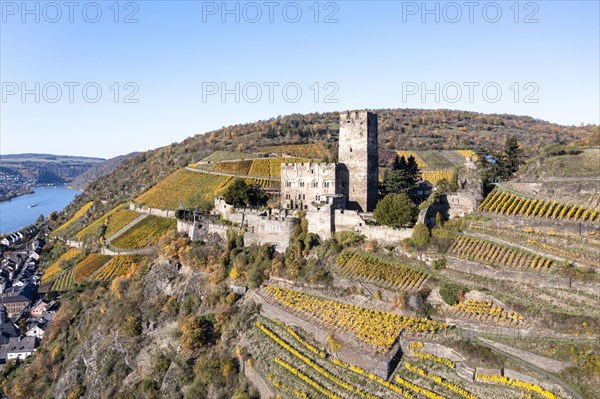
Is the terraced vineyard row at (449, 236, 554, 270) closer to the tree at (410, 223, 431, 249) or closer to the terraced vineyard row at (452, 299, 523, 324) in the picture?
the tree at (410, 223, 431, 249)

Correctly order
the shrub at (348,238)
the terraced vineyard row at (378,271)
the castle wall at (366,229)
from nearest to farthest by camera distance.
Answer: the terraced vineyard row at (378,271), the castle wall at (366,229), the shrub at (348,238)

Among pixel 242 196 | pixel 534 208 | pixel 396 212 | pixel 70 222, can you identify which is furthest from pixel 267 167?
pixel 534 208

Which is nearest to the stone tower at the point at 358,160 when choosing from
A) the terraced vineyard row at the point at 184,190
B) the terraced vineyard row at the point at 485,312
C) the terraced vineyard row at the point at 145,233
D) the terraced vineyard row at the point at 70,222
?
the terraced vineyard row at the point at 485,312

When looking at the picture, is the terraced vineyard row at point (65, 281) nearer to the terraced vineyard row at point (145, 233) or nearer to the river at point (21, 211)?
the terraced vineyard row at point (145, 233)

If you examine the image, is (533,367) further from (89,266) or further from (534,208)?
(89,266)

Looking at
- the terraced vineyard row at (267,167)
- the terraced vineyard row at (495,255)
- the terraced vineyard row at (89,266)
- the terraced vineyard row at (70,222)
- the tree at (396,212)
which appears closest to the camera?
the terraced vineyard row at (495,255)

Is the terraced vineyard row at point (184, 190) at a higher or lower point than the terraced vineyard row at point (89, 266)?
higher

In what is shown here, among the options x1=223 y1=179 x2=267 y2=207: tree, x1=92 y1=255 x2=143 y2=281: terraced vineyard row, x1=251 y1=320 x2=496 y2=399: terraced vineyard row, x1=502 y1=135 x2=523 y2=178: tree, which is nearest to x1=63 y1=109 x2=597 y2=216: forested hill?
x1=92 y1=255 x2=143 y2=281: terraced vineyard row

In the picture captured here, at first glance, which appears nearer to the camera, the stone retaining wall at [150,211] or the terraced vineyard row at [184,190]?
the stone retaining wall at [150,211]
